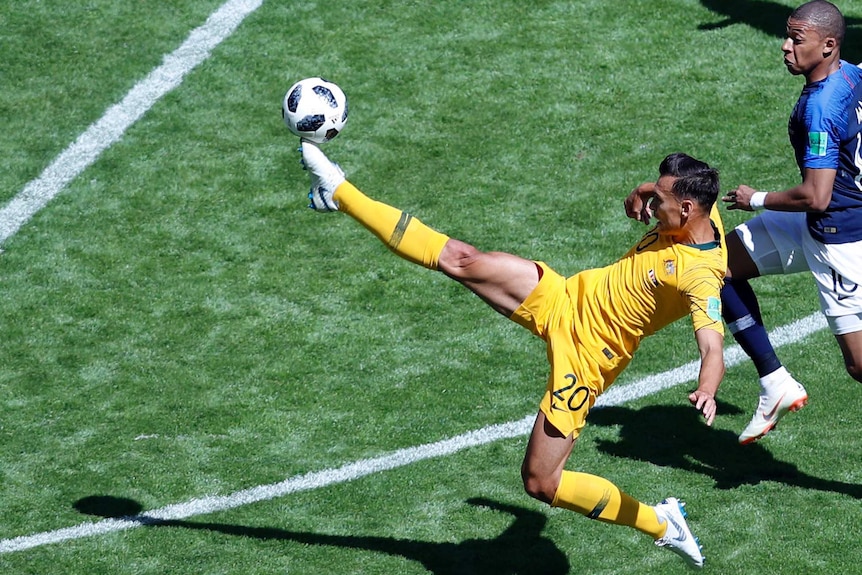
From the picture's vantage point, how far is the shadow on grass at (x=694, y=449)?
7266mm

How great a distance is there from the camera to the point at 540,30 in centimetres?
1223

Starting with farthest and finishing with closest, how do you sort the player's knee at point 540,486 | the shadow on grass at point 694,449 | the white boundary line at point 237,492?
the shadow on grass at point 694,449
the white boundary line at point 237,492
the player's knee at point 540,486

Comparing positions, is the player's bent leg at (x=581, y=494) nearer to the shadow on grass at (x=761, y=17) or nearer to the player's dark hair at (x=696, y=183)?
the player's dark hair at (x=696, y=183)

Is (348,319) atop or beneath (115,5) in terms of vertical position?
beneath

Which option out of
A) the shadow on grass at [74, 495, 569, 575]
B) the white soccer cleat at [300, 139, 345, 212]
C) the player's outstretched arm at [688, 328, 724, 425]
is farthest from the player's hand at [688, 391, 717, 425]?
the white soccer cleat at [300, 139, 345, 212]

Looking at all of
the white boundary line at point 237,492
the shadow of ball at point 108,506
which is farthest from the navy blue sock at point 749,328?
the shadow of ball at point 108,506

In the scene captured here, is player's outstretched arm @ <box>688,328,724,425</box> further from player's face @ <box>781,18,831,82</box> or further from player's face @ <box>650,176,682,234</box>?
player's face @ <box>781,18,831,82</box>

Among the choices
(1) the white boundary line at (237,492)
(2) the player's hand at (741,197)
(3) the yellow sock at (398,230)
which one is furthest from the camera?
(1) the white boundary line at (237,492)

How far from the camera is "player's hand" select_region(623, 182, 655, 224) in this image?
6344 mm

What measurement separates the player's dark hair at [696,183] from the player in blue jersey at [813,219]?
2.22ft

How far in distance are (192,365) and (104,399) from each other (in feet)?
2.15

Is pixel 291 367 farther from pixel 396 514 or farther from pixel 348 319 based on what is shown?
pixel 396 514

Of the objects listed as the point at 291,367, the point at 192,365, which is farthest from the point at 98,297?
the point at 291,367

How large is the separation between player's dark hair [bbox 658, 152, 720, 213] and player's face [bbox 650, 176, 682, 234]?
0.03 meters
